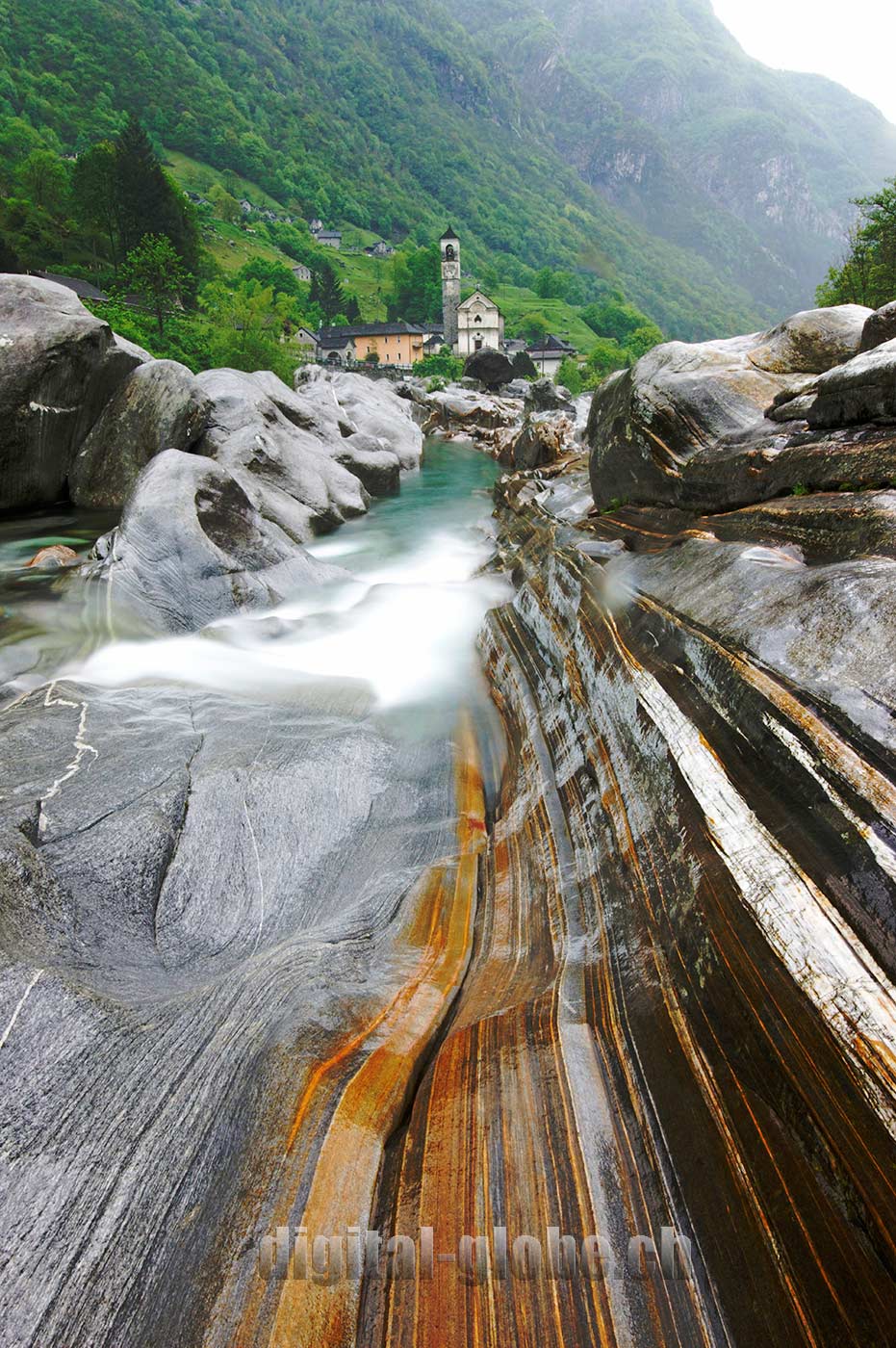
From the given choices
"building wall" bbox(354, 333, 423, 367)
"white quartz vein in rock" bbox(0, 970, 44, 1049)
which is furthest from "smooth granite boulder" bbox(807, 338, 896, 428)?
"building wall" bbox(354, 333, 423, 367)

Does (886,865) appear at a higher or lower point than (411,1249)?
higher

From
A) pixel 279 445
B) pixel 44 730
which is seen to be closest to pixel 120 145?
pixel 279 445

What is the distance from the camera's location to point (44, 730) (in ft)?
Result: 19.4

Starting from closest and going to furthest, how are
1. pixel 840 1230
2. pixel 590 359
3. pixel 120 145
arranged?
1. pixel 840 1230
2. pixel 120 145
3. pixel 590 359

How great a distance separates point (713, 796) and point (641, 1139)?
163 centimetres

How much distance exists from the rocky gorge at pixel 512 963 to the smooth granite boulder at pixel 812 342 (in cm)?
66

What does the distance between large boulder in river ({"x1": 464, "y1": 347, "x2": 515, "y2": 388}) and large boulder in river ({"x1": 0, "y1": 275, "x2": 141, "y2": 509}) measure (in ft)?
238

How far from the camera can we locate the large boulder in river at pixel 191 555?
384 inches

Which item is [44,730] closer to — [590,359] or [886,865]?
[886,865]

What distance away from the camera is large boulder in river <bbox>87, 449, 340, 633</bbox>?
9.76 metres

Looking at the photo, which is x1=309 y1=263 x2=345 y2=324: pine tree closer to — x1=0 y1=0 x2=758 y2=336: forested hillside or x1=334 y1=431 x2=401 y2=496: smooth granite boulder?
x1=0 y1=0 x2=758 y2=336: forested hillside

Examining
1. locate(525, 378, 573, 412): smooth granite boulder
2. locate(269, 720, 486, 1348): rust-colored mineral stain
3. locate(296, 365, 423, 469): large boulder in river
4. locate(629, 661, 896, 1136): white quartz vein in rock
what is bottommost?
locate(269, 720, 486, 1348): rust-colored mineral stain

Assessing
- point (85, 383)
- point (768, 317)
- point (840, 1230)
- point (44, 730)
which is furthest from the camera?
point (768, 317)

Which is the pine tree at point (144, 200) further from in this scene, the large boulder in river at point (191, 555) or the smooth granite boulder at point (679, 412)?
the smooth granite boulder at point (679, 412)
